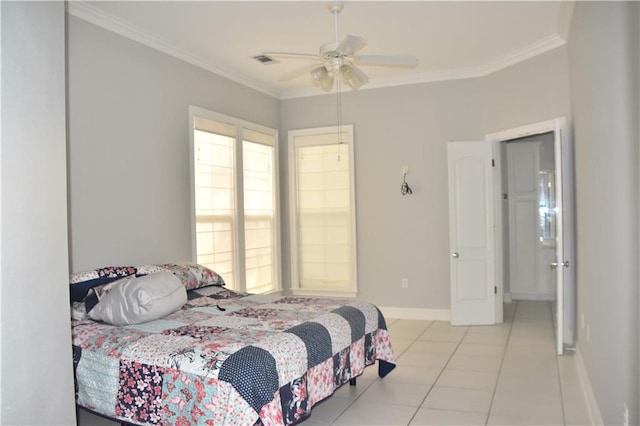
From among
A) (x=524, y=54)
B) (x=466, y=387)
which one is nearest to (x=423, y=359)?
(x=466, y=387)

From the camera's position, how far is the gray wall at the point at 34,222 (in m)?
1.84

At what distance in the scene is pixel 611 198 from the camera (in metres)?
2.58

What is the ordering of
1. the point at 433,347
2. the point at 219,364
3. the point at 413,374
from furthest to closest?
the point at 433,347
the point at 413,374
the point at 219,364

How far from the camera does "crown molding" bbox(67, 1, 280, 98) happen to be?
12.9 ft

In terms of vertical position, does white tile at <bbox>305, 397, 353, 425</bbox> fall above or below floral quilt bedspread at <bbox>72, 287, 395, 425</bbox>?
below

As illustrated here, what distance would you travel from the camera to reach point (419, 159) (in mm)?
6148

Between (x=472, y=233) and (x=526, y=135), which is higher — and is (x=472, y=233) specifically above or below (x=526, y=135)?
below

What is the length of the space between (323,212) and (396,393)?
321 centimetres

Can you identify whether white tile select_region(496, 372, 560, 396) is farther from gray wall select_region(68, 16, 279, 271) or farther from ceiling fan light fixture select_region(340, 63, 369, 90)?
gray wall select_region(68, 16, 279, 271)

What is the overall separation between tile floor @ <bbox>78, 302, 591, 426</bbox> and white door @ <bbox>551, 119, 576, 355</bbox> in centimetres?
29

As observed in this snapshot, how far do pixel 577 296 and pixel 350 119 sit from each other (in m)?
3.29

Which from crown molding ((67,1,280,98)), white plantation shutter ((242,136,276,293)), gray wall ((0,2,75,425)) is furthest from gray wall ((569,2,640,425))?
white plantation shutter ((242,136,276,293))

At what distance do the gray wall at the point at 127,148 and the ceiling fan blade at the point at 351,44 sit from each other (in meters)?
1.92

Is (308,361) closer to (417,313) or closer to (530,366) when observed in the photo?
(530,366)
